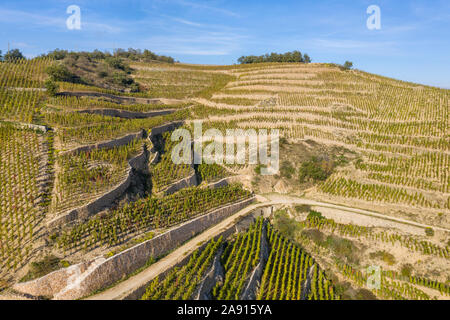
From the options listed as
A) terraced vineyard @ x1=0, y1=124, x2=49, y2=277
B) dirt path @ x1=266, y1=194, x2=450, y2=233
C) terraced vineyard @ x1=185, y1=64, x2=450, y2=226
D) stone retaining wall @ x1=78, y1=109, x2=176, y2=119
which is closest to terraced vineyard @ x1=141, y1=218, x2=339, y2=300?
dirt path @ x1=266, y1=194, x2=450, y2=233

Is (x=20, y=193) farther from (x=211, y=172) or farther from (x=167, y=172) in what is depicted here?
(x=211, y=172)

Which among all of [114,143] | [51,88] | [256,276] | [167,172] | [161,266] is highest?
[51,88]

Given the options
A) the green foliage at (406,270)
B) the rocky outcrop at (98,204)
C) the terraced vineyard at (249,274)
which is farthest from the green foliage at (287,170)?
the rocky outcrop at (98,204)

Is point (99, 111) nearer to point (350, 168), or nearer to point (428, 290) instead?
point (350, 168)

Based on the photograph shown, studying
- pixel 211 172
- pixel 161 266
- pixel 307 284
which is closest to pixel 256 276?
pixel 307 284

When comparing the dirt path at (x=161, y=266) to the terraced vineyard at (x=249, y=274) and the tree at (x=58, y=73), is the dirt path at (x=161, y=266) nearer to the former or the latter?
the terraced vineyard at (x=249, y=274)

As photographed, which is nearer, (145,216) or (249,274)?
(249,274)

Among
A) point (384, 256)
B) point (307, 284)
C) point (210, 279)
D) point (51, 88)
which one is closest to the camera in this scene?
point (210, 279)
